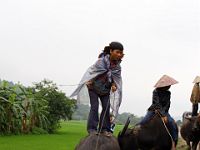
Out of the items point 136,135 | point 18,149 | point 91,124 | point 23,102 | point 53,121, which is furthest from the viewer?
point 53,121

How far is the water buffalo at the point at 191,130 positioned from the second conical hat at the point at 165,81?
9.27ft

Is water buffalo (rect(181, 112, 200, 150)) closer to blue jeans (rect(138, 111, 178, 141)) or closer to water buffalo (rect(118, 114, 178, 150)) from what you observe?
blue jeans (rect(138, 111, 178, 141))

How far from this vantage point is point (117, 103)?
5.71 m

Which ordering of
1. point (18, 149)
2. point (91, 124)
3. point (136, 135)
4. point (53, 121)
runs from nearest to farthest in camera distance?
1. point (91, 124)
2. point (136, 135)
3. point (18, 149)
4. point (53, 121)

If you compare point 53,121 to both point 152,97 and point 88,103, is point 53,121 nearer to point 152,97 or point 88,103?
point 152,97

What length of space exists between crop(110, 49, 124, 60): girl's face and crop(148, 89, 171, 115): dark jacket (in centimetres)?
247

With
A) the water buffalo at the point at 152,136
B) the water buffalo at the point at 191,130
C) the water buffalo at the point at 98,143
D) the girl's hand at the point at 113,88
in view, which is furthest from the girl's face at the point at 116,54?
the water buffalo at the point at 191,130

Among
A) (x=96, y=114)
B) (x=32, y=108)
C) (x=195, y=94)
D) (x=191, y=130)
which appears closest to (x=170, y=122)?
(x=96, y=114)

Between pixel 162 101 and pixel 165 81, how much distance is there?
365 millimetres

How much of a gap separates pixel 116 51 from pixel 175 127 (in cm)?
267

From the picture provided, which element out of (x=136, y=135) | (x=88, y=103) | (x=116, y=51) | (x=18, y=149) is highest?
(x=116, y=51)

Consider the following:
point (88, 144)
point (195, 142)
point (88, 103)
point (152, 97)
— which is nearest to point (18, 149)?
point (195, 142)

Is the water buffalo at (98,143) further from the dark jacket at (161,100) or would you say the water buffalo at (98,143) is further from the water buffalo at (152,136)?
the dark jacket at (161,100)

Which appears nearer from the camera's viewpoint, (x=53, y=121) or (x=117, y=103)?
(x=117, y=103)
